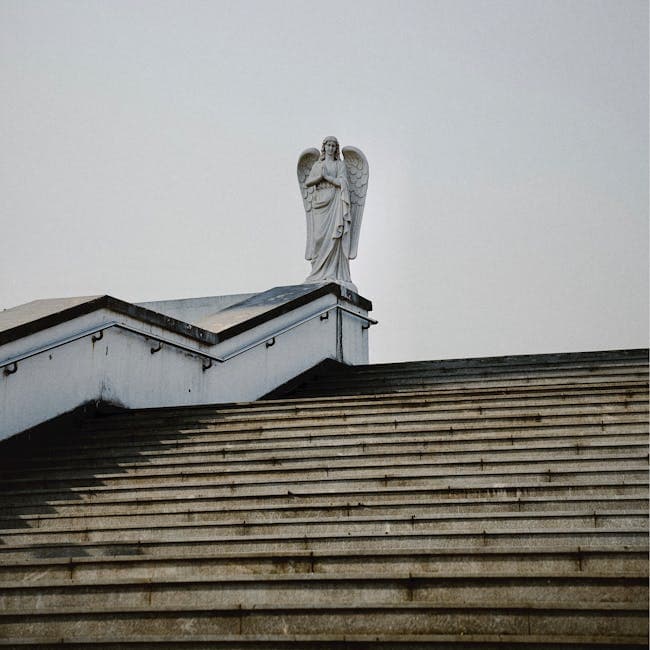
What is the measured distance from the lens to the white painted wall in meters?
9.00

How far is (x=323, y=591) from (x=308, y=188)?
29.3ft

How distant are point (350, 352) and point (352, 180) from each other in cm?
227

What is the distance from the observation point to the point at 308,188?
46.8ft

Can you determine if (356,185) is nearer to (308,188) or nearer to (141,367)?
(308,188)

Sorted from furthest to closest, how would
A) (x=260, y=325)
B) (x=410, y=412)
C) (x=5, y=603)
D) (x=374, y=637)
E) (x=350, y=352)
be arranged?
(x=350, y=352), (x=260, y=325), (x=410, y=412), (x=5, y=603), (x=374, y=637)

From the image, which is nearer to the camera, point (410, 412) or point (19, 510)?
point (19, 510)

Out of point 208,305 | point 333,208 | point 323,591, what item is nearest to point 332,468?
point 323,591

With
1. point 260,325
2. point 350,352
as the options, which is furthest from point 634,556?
point 350,352

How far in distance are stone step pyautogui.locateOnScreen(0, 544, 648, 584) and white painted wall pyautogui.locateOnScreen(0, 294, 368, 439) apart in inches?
102

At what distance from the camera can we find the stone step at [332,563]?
576 centimetres

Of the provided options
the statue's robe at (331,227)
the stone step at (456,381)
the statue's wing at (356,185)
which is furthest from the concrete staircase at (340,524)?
the statue's wing at (356,185)

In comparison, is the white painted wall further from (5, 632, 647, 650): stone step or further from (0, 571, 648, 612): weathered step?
(5, 632, 647, 650): stone step

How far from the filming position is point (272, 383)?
37.6ft

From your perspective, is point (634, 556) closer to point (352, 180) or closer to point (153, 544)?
point (153, 544)
